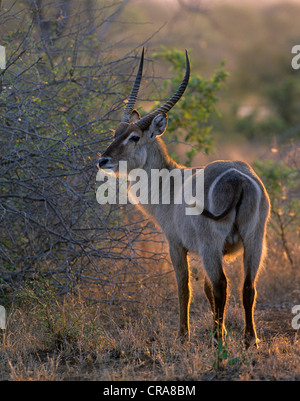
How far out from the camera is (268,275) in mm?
6844

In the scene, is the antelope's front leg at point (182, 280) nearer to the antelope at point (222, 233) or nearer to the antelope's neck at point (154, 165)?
the antelope at point (222, 233)

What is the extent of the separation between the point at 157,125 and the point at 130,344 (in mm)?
1960

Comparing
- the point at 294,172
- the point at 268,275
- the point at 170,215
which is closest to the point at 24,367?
the point at 170,215

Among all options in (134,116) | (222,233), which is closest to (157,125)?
(134,116)

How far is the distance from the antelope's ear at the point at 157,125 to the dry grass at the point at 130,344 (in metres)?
1.61

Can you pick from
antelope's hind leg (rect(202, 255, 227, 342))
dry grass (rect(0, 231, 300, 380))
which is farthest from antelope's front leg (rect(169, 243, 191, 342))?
antelope's hind leg (rect(202, 255, 227, 342))

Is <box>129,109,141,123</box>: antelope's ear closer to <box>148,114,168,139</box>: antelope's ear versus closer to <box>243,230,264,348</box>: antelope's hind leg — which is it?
<box>148,114,168,139</box>: antelope's ear

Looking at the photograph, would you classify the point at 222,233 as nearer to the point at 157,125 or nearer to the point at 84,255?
the point at 157,125

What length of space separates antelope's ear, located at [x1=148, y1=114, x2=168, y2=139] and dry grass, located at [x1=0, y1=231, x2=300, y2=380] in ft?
5.29

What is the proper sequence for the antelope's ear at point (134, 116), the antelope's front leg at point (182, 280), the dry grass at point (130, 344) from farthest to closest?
the antelope's ear at point (134, 116), the antelope's front leg at point (182, 280), the dry grass at point (130, 344)

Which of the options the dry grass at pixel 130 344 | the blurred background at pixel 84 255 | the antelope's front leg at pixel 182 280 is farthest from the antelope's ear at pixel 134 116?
the dry grass at pixel 130 344

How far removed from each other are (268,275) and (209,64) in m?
23.1

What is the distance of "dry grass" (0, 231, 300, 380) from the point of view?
13.4ft

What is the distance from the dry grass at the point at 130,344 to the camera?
13.4 feet
